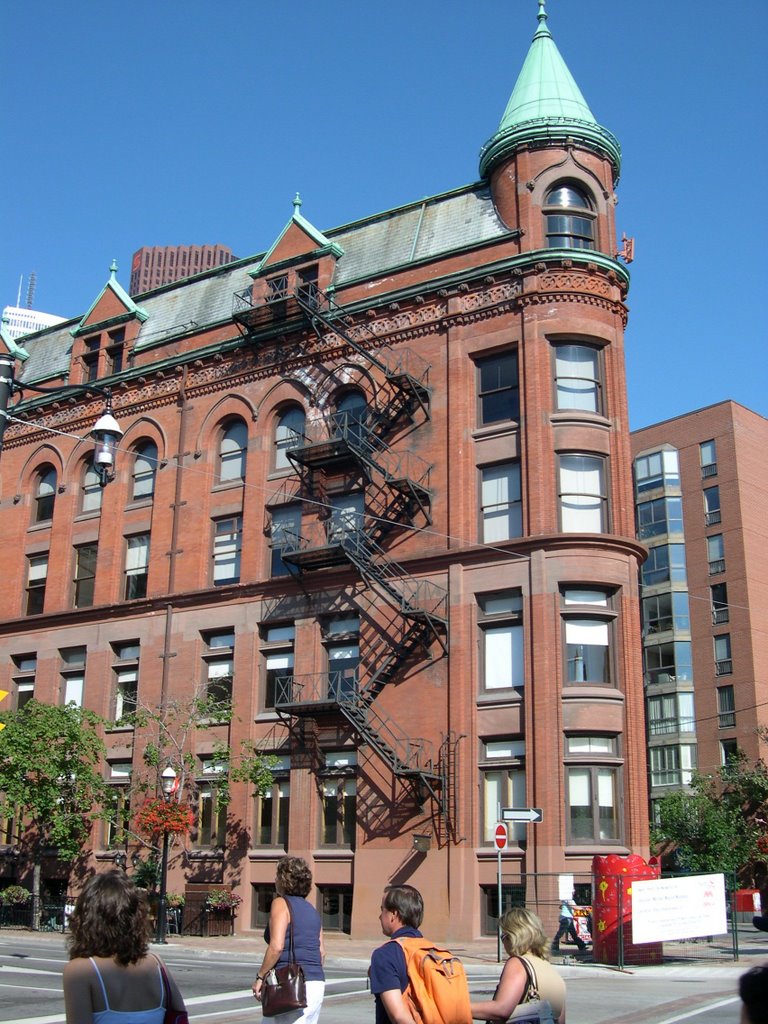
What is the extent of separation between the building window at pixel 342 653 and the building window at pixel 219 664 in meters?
3.94

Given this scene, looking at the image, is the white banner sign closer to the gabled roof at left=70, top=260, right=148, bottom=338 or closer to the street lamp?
the street lamp

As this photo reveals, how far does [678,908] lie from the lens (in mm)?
22250

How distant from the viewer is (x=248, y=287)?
138 ft

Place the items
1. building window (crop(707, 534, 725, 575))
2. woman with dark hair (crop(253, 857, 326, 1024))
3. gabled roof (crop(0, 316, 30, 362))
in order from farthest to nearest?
building window (crop(707, 534, 725, 575)) < gabled roof (crop(0, 316, 30, 362)) < woman with dark hair (crop(253, 857, 326, 1024))

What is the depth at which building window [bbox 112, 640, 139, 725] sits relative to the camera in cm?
3944

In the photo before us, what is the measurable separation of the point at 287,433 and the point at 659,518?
39.9m

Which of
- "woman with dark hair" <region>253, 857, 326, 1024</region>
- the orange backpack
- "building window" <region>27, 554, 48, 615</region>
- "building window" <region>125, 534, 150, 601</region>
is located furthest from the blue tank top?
"building window" <region>27, 554, 48, 615</region>

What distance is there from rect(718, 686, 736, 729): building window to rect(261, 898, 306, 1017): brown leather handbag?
60.8 meters

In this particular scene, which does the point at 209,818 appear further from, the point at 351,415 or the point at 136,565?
the point at 351,415

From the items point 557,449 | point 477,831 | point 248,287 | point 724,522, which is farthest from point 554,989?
point 724,522

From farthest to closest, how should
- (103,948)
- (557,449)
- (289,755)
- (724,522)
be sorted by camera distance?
(724,522), (289,755), (557,449), (103,948)

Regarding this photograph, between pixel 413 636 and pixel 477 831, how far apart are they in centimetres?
575

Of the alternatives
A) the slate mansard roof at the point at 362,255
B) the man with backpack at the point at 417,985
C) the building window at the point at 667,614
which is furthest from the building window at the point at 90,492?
the building window at the point at 667,614

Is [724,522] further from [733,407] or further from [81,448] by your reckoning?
[81,448]
